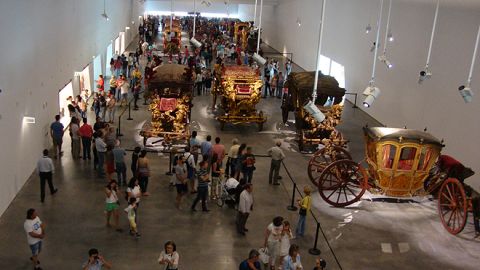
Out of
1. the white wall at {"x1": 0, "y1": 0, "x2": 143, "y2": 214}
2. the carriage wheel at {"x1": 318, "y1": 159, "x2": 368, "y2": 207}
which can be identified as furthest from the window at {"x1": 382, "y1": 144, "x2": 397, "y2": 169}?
the white wall at {"x1": 0, "y1": 0, "x2": 143, "y2": 214}

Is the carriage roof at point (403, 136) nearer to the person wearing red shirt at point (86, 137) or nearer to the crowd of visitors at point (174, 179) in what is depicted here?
the crowd of visitors at point (174, 179)

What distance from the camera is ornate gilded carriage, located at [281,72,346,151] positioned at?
51.4 feet

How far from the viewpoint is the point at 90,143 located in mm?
14031

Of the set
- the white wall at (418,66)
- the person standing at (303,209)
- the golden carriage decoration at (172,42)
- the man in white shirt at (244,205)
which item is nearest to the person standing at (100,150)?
the man in white shirt at (244,205)

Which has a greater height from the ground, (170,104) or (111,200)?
(170,104)

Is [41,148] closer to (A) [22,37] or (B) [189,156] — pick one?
(A) [22,37]

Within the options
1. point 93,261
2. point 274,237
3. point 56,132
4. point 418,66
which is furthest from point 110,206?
point 418,66

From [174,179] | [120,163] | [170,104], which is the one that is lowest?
[174,179]

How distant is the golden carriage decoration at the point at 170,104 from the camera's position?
15.5 m

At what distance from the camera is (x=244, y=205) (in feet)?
33.2

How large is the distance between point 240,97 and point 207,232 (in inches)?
305

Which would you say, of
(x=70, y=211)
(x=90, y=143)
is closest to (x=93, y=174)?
(x=90, y=143)

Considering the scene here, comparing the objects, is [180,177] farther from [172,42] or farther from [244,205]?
[172,42]

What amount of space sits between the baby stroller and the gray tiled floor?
23 centimetres
